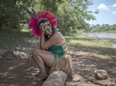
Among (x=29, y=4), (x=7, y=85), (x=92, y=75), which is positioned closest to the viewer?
(x=7, y=85)

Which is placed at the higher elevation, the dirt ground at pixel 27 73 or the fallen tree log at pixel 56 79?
the fallen tree log at pixel 56 79

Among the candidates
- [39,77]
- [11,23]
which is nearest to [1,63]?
[39,77]

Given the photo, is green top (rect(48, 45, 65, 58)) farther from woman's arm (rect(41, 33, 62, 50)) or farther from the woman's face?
the woman's face

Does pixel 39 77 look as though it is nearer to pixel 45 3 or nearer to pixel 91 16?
pixel 45 3

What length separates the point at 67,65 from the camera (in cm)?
516

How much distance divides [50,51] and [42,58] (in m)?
0.25

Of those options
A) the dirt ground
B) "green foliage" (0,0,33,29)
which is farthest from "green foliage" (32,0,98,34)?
the dirt ground

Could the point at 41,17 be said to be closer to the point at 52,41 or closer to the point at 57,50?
the point at 52,41

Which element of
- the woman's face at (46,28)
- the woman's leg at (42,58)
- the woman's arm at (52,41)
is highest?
the woman's face at (46,28)

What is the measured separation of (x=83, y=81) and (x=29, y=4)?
1193 cm

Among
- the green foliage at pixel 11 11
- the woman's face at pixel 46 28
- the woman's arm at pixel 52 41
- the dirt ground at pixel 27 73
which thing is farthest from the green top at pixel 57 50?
the green foliage at pixel 11 11

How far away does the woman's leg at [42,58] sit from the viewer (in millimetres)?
4977

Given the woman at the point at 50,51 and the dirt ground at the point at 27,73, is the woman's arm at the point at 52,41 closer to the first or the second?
the woman at the point at 50,51

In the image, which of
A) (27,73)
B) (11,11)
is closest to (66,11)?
(11,11)
